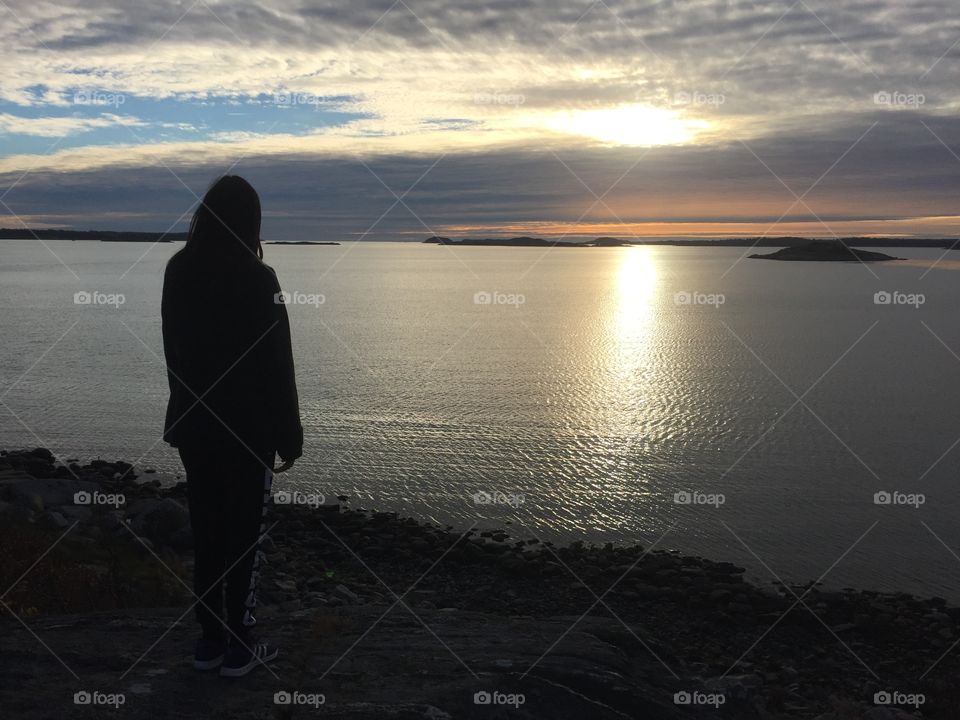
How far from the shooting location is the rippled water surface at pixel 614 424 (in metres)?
16.8

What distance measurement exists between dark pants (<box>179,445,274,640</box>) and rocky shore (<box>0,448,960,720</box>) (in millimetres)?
454

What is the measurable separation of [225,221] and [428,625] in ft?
13.0

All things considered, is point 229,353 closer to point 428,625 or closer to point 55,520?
point 428,625

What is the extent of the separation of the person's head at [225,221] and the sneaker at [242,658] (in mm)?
2652

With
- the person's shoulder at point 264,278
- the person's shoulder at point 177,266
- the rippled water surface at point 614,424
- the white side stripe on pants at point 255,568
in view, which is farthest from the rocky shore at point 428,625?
the person's shoulder at point 177,266

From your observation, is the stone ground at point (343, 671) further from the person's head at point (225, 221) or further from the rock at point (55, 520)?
the rock at point (55, 520)

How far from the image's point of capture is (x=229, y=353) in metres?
5.33

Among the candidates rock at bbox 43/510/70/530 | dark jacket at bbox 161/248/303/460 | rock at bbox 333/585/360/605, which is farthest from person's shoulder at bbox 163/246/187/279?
rock at bbox 43/510/70/530

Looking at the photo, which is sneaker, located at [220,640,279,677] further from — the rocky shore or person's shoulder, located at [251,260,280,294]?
person's shoulder, located at [251,260,280,294]

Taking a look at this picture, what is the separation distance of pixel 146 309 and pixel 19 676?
5995cm

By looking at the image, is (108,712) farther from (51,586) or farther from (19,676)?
(51,586)

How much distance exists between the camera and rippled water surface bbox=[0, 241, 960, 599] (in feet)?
55.3

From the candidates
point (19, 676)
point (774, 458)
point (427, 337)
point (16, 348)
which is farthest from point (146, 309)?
point (19, 676)

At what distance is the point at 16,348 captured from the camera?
40781 millimetres
